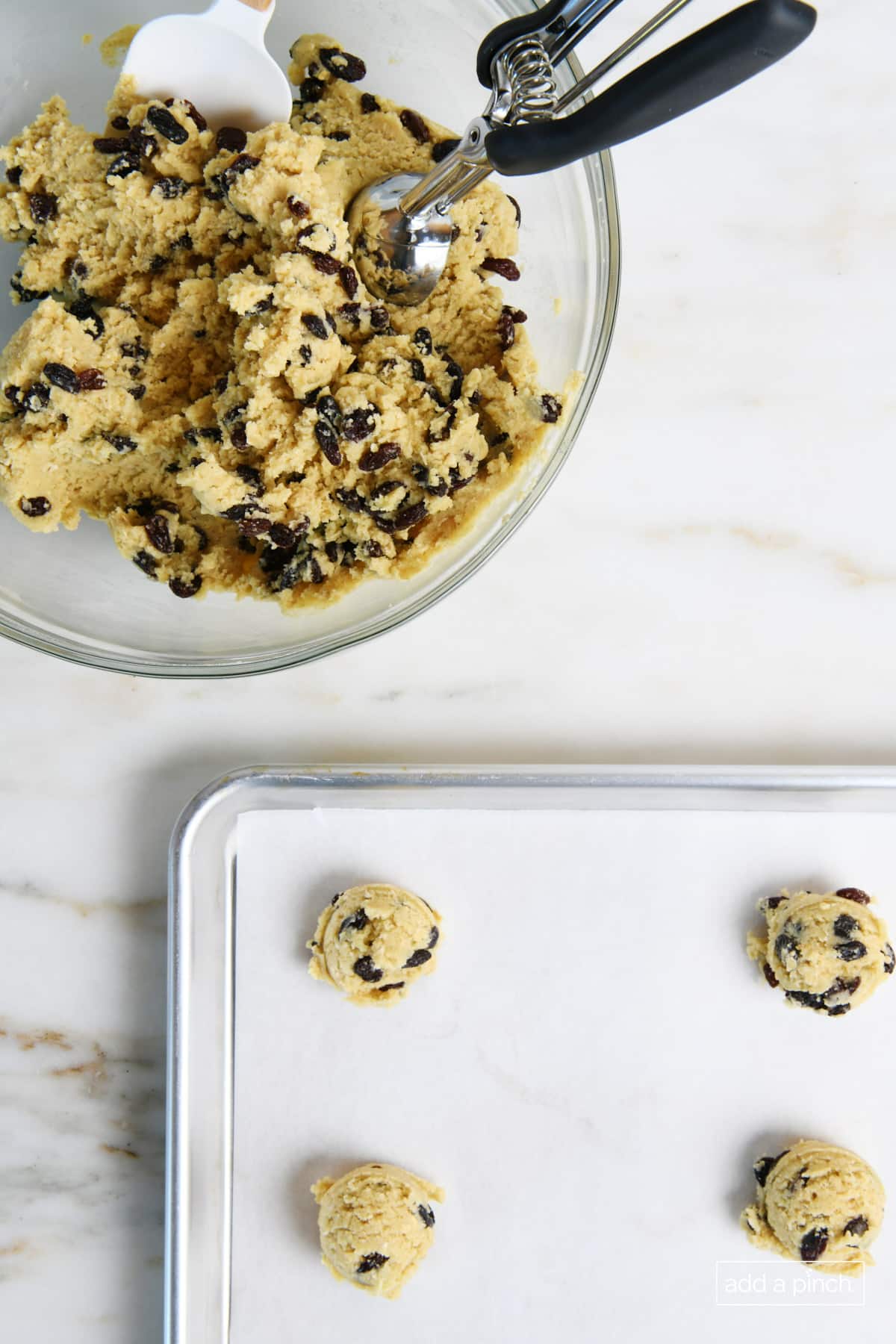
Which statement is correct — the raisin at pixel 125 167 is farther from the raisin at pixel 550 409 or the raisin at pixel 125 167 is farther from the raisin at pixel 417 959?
the raisin at pixel 417 959

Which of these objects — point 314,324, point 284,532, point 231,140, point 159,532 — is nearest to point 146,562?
point 159,532

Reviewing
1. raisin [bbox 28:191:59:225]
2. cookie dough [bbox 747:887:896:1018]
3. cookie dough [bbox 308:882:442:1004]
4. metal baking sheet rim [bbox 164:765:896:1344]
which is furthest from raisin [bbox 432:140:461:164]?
cookie dough [bbox 747:887:896:1018]

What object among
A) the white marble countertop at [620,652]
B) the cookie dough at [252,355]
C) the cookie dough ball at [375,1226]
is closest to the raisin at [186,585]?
the cookie dough at [252,355]

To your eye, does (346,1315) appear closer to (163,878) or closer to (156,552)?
(163,878)

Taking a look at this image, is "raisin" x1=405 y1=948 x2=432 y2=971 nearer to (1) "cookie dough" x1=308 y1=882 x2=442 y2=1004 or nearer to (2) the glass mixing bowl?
(1) "cookie dough" x1=308 y1=882 x2=442 y2=1004

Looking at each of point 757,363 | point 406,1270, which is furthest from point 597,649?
point 406,1270

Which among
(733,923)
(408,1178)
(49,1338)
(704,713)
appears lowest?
(49,1338)
